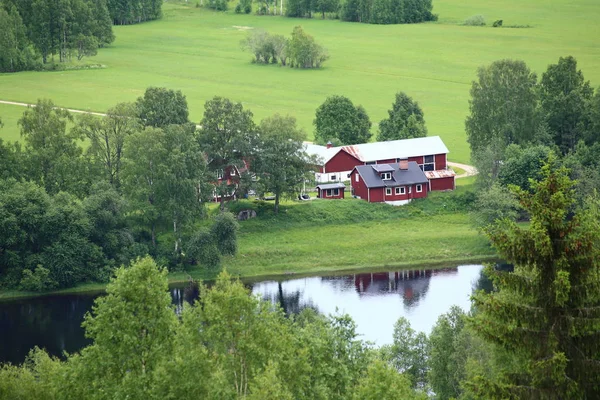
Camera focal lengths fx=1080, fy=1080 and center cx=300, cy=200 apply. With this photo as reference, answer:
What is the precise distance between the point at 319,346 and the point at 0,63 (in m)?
102

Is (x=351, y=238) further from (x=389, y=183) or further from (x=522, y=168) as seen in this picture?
(x=522, y=168)

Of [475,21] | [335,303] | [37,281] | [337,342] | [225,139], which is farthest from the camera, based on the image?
[475,21]

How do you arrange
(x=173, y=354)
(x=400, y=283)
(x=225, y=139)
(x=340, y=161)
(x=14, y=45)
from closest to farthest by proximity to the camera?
(x=173, y=354) < (x=400, y=283) < (x=225, y=139) < (x=340, y=161) < (x=14, y=45)

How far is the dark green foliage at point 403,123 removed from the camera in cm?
8906

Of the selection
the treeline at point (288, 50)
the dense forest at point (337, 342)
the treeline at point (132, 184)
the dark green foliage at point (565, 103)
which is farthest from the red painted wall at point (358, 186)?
the treeline at point (288, 50)

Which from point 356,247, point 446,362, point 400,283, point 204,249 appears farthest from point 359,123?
point 446,362

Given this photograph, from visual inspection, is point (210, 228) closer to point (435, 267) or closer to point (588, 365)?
point (435, 267)

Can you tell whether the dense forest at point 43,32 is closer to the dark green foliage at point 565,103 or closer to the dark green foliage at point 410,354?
the dark green foliage at point 565,103

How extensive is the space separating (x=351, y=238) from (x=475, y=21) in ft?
295

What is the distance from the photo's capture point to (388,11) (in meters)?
159

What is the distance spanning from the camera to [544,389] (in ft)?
65.6

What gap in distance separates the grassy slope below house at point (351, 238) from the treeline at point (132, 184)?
1.79m

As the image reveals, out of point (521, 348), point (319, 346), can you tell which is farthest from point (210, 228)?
point (521, 348)

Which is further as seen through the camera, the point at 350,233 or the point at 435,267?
the point at 350,233
